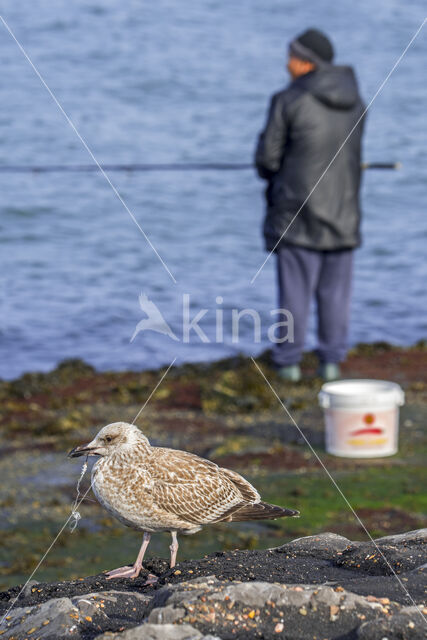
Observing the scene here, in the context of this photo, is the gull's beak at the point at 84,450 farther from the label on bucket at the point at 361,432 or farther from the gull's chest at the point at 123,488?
the label on bucket at the point at 361,432

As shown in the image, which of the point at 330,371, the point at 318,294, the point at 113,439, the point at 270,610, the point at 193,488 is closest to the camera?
the point at 270,610

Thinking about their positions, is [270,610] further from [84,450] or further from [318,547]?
[318,547]

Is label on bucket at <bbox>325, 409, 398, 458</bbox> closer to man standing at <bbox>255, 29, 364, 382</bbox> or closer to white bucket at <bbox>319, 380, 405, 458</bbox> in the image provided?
white bucket at <bbox>319, 380, 405, 458</bbox>

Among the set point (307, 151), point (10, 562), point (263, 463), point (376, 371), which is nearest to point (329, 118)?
point (307, 151)

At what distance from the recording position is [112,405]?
9367mm

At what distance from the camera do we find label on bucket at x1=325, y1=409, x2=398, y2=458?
25.3 feet

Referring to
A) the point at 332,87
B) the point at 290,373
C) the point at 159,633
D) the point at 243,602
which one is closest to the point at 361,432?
the point at 290,373

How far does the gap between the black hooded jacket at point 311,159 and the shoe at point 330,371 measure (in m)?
1.15

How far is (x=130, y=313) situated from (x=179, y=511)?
14.5 m

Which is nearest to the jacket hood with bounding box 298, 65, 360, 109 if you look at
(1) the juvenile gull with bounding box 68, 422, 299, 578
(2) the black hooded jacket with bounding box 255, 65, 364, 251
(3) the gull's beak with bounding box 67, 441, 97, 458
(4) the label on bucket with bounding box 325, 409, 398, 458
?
(2) the black hooded jacket with bounding box 255, 65, 364, 251

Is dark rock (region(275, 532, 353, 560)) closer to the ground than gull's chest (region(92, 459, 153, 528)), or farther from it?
closer to the ground

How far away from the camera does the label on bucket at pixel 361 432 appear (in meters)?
7.71

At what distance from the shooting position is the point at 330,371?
10.1 meters

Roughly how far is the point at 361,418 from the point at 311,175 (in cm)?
243
